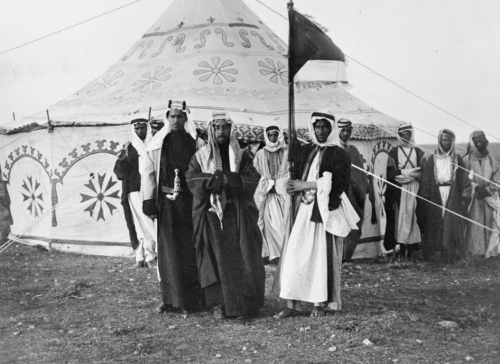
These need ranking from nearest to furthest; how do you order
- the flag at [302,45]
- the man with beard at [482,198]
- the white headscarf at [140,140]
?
the flag at [302,45] → the white headscarf at [140,140] → the man with beard at [482,198]

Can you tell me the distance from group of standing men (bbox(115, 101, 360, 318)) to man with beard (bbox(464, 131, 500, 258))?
11.3ft

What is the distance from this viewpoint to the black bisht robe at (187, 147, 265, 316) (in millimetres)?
4938

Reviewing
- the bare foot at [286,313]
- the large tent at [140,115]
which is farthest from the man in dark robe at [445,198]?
the bare foot at [286,313]

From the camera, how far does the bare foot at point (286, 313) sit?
495 centimetres

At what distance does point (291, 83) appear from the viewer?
514 centimetres

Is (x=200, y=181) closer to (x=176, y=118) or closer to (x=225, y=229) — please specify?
(x=225, y=229)

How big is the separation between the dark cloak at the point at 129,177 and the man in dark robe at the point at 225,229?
2.54 m

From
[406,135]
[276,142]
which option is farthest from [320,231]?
[406,135]

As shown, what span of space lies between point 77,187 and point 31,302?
2895 mm

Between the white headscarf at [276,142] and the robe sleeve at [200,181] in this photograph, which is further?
the white headscarf at [276,142]

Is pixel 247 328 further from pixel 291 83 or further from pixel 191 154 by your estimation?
pixel 291 83

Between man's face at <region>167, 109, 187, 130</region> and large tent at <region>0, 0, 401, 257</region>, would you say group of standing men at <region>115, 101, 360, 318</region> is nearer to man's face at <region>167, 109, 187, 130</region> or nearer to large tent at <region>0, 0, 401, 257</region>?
man's face at <region>167, 109, 187, 130</region>

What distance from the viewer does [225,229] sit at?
5.02 meters

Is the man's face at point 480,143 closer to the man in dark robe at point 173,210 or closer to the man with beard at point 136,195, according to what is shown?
the man with beard at point 136,195
